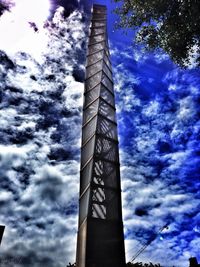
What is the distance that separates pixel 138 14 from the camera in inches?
664

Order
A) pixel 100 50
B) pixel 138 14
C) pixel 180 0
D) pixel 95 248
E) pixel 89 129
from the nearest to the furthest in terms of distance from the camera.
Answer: pixel 95 248 < pixel 180 0 < pixel 89 129 < pixel 138 14 < pixel 100 50

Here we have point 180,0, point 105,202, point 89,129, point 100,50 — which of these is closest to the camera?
Answer: point 105,202

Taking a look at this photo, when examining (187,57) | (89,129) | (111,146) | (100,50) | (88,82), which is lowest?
(111,146)

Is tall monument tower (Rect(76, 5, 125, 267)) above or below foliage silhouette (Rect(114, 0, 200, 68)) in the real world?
below

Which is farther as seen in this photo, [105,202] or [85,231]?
[105,202]

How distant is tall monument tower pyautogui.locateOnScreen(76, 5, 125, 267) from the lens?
9.75m

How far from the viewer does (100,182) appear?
39.5ft

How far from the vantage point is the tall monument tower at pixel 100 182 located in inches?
Result: 384

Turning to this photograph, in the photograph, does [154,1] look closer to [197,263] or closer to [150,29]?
[150,29]

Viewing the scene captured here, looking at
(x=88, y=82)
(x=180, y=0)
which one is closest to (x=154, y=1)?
(x=180, y=0)

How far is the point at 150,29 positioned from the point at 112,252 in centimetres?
1413

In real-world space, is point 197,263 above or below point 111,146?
below

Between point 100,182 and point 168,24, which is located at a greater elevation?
point 168,24

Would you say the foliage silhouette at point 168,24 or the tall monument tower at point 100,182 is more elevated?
the foliage silhouette at point 168,24
